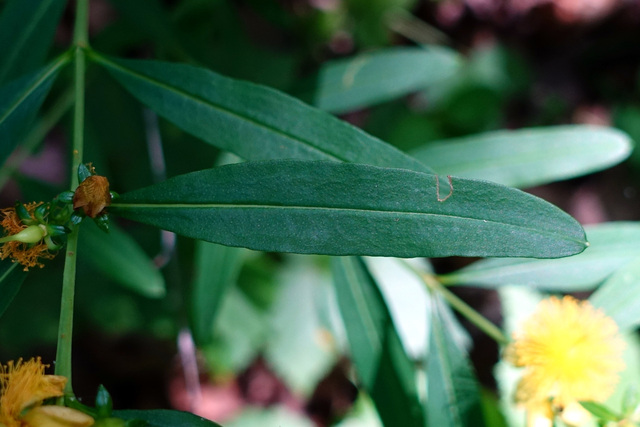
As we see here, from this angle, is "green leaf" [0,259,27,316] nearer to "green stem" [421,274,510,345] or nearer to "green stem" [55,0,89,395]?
"green stem" [55,0,89,395]

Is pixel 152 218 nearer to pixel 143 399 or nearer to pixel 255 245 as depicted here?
pixel 255 245

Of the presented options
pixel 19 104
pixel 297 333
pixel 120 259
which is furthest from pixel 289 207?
pixel 297 333

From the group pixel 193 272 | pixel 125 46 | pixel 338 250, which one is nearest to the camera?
pixel 338 250

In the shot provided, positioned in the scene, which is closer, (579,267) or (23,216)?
(23,216)

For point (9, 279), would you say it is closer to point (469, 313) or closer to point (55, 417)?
point (55, 417)

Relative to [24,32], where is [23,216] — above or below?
below

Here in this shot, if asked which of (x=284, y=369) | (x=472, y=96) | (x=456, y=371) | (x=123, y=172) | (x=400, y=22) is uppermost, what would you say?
(x=400, y=22)

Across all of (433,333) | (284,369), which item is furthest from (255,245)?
(284,369)
